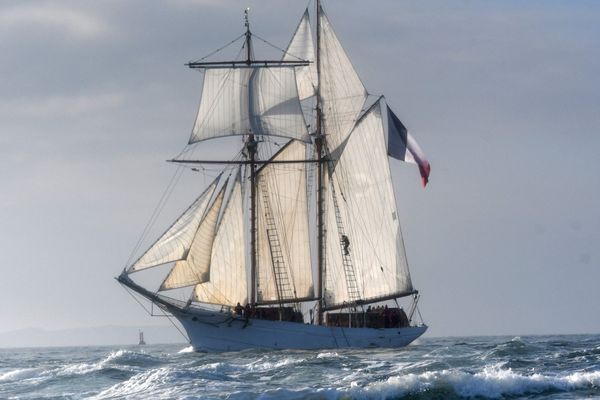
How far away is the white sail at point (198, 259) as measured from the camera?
9050 centimetres

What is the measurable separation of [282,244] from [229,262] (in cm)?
503

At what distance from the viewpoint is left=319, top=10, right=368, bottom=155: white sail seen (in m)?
98.8

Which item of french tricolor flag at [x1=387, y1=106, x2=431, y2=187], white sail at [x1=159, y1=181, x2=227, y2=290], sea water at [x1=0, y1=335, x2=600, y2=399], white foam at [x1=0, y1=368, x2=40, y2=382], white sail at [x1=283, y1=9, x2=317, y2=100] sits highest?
white sail at [x1=283, y1=9, x2=317, y2=100]

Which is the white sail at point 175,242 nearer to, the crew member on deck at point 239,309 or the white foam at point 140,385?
the crew member on deck at point 239,309

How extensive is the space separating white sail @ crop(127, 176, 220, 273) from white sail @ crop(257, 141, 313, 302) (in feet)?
26.9

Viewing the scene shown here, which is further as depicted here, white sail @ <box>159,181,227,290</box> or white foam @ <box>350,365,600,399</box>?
white sail @ <box>159,181,227,290</box>

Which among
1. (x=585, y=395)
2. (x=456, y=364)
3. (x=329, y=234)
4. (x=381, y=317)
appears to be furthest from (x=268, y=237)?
(x=585, y=395)

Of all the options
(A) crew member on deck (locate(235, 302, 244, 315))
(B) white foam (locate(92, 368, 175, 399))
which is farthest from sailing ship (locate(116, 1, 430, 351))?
(B) white foam (locate(92, 368, 175, 399))

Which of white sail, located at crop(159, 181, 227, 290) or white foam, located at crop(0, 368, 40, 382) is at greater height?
white sail, located at crop(159, 181, 227, 290)

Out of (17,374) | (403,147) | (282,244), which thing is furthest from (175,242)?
(403,147)

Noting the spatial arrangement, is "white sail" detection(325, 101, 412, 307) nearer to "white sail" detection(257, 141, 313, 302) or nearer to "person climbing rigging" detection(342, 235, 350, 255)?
"person climbing rigging" detection(342, 235, 350, 255)

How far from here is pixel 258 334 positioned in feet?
314

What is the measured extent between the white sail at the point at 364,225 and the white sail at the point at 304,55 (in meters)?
6.28

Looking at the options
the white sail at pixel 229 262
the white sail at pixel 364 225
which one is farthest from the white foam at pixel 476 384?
the white sail at pixel 364 225
